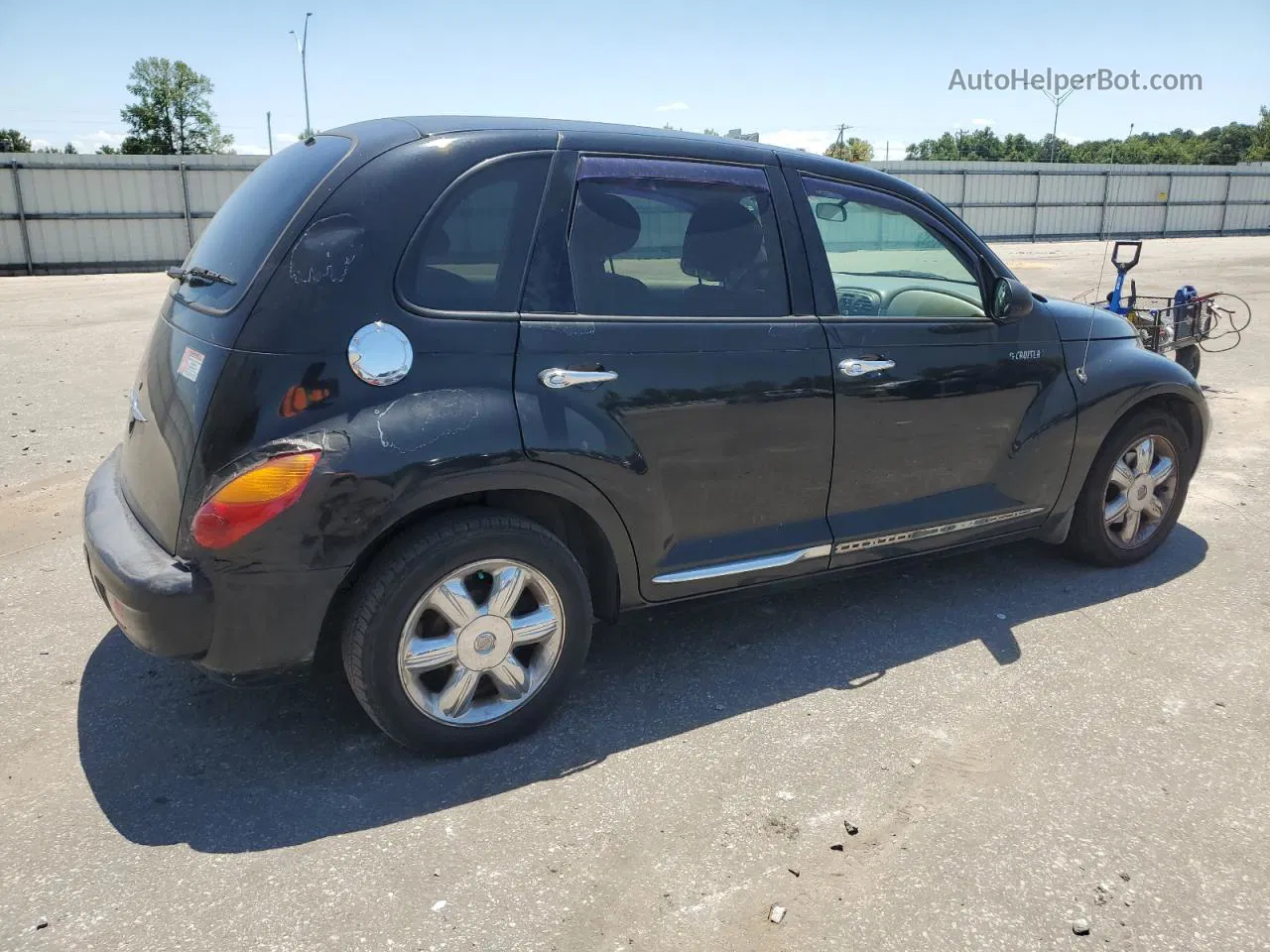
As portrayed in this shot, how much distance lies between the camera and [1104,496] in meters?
4.48

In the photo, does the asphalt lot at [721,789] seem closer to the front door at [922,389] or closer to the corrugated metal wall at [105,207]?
the front door at [922,389]

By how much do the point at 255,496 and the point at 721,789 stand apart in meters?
1.61

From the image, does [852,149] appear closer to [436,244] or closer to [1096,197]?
[1096,197]

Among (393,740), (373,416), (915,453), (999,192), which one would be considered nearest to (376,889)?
(393,740)

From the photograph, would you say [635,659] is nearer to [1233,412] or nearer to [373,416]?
[373,416]

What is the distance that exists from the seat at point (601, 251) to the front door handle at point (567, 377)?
0.22m

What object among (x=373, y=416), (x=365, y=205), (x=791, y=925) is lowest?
(x=791, y=925)

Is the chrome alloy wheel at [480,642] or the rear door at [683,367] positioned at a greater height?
the rear door at [683,367]

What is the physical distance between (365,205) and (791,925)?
229cm

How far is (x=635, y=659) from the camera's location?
380 cm

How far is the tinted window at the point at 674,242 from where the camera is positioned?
3.17 meters

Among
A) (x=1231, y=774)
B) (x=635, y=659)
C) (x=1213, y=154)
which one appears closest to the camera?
(x=1231, y=774)

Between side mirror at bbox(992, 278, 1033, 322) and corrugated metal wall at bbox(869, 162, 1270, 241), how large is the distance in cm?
2680

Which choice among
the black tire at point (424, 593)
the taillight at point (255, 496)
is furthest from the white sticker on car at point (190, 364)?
the black tire at point (424, 593)
